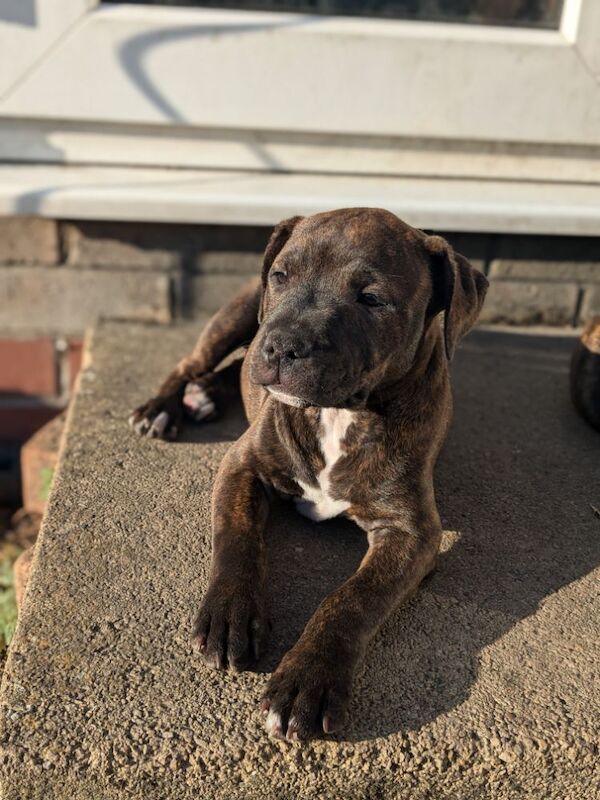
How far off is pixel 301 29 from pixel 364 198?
92cm

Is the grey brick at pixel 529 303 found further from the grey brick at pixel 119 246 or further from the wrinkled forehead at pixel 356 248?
the wrinkled forehead at pixel 356 248

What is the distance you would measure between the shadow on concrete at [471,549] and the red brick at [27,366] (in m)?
1.61

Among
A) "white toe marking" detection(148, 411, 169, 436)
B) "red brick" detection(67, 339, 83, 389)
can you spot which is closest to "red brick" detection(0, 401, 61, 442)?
"red brick" detection(67, 339, 83, 389)

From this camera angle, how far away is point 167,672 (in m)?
2.64

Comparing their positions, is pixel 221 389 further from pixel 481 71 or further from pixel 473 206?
pixel 481 71

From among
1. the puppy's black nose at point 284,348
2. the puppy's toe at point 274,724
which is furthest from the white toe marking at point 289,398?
the puppy's toe at point 274,724

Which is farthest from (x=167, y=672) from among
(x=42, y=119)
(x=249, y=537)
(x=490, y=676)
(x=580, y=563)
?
(x=42, y=119)

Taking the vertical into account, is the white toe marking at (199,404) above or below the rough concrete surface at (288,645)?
below

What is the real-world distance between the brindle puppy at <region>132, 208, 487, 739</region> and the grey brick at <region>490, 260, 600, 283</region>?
6.69 ft

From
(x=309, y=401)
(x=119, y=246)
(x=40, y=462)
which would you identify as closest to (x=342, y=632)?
(x=309, y=401)

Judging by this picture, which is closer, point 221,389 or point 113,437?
point 113,437

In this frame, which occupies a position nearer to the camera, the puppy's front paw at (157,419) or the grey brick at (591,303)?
the puppy's front paw at (157,419)

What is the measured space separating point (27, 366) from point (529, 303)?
2913 mm

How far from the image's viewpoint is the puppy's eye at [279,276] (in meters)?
3.06
